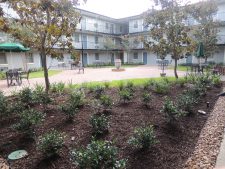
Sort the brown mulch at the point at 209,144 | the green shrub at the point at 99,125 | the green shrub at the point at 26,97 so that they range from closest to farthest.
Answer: the brown mulch at the point at 209,144 → the green shrub at the point at 99,125 → the green shrub at the point at 26,97

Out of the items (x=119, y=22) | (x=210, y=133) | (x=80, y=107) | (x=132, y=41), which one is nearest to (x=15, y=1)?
(x=80, y=107)

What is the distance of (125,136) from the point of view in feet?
14.3

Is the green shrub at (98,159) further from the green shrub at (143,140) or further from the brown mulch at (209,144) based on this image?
the brown mulch at (209,144)

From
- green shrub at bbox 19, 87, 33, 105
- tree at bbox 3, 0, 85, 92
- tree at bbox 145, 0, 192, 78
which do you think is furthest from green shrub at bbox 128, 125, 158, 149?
tree at bbox 145, 0, 192, 78

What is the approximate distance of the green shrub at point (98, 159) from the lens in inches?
111

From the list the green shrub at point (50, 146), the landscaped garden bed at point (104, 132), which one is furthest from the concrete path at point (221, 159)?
the green shrub at point (50, 146)

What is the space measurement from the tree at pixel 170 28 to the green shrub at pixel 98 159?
10.7m

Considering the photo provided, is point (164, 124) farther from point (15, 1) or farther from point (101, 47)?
point (101, 47)

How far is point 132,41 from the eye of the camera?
112ft

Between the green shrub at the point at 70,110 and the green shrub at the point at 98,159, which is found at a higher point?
the green shrub at the point at 70,110

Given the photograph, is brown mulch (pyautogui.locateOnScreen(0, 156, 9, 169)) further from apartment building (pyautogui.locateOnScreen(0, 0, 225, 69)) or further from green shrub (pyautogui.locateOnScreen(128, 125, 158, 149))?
apartment building (pyautogui.locateOnScreen(0, 0, 225, 69))

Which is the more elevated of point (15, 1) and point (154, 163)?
point (15, 1)

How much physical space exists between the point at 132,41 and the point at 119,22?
7.82 meters

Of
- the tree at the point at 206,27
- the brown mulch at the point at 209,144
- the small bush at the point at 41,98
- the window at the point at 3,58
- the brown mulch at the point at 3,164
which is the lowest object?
the brown mulch at the point at 3,164
